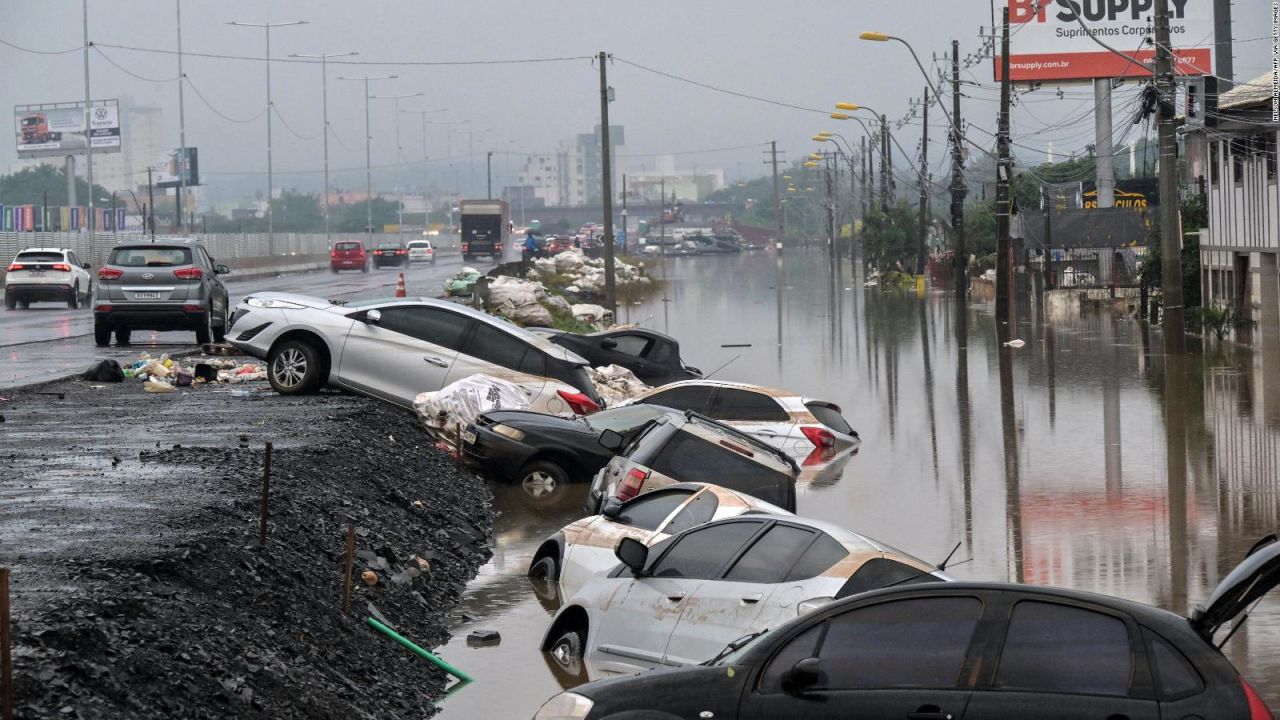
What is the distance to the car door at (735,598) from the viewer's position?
8.91m

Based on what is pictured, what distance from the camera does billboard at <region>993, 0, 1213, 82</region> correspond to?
247 ft

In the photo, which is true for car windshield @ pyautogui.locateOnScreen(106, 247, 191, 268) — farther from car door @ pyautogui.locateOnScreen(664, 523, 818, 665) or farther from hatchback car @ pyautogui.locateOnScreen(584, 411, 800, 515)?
car door @ pyautogui.locateOnScreen(664, 523, 818, 665)

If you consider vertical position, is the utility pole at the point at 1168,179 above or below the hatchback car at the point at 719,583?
above

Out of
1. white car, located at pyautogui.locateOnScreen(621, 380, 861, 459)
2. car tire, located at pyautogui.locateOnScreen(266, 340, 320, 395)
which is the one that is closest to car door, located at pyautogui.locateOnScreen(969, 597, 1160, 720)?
white car, located at pyautogui.locateOnScreen(621, 380, 861, 459)

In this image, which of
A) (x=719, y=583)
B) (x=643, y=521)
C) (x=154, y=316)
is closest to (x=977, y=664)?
(x=719, y=583)

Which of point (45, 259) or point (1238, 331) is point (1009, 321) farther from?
point (45, 259)

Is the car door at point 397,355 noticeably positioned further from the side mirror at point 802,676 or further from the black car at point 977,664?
the side mirror at point 802,676

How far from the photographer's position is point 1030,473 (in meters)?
19.8

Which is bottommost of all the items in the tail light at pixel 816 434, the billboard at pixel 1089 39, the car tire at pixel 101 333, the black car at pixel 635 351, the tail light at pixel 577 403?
the tail light at pixel 816 434

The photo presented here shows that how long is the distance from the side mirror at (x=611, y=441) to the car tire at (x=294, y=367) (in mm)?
5252

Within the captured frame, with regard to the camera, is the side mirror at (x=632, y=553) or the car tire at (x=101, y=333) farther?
the car tire at (x=101, y=333)

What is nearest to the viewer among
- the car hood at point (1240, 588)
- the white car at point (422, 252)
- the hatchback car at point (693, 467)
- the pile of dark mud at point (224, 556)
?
the car hood at point (1240, 588)

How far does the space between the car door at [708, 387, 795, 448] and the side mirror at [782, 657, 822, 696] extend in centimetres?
1503

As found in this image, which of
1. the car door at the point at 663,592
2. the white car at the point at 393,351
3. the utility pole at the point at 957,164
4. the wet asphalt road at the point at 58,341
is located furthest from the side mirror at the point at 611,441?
the utility pole at the point at 957,164
